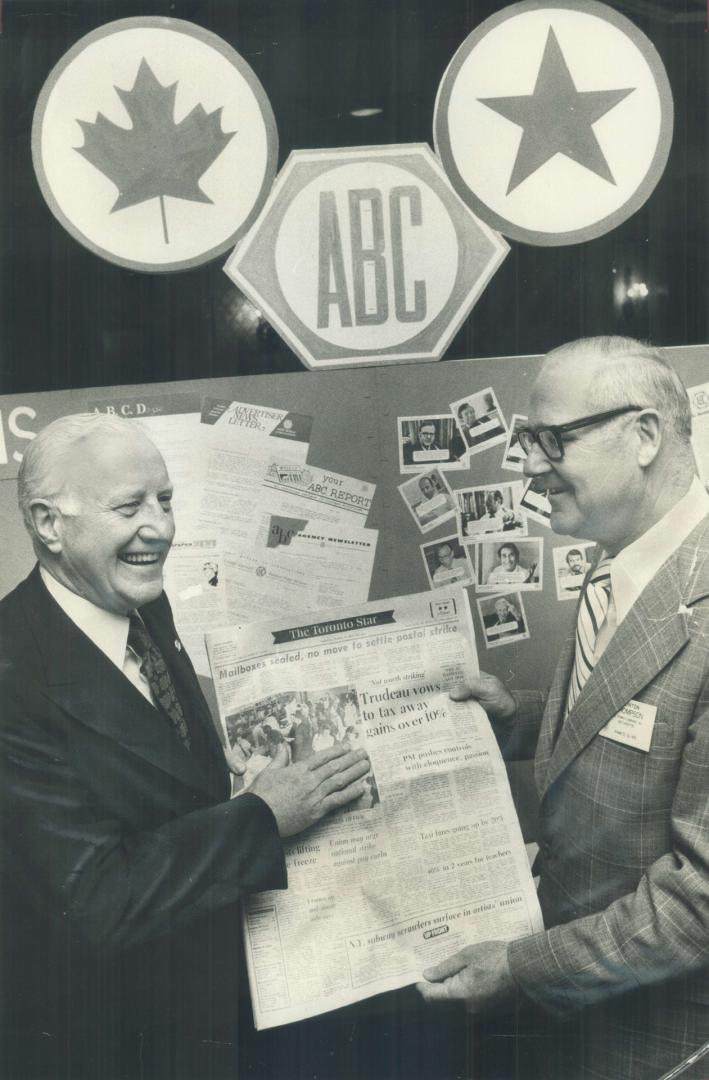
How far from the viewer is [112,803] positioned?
2008 millimetres

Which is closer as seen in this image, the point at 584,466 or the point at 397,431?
the point at 584,466

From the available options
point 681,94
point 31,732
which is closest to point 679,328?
point 681,94

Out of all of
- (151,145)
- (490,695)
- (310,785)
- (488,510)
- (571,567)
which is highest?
(151,145)

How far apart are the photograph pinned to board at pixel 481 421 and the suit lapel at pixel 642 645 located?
1.51 feet

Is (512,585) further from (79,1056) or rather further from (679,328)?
(79,1056)

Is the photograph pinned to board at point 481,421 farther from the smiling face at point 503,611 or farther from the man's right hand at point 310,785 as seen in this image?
the man's right hand at point 310,785

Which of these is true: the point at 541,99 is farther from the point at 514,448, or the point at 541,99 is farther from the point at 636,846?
the point at 636,846

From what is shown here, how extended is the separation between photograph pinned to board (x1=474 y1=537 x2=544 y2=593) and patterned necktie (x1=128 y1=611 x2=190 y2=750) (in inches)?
27.4

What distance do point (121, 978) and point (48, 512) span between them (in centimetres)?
95

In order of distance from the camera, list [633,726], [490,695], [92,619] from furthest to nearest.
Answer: [490,695] → [92,619] → [633,726]

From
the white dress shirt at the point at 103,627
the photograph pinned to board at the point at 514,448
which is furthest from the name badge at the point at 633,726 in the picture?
the white dress shirt at the point at 103,627

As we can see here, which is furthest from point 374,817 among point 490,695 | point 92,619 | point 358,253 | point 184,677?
point 358,253

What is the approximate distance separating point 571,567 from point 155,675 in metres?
0.92

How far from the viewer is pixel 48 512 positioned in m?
2.04
